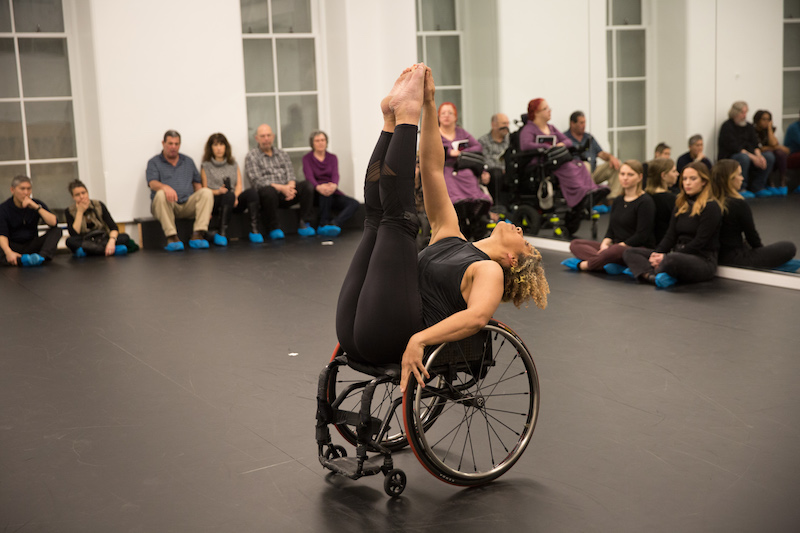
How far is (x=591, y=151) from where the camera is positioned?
7234 millimetres

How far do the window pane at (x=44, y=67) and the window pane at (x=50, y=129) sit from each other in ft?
0.43

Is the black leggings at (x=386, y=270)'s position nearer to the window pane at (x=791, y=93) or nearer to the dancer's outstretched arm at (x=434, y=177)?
the dancer's outstretched arm at (x=434, y=177)

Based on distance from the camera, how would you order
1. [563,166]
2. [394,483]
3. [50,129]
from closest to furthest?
[394,483]
[563,166]
[50,129]

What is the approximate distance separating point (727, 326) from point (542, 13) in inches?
162

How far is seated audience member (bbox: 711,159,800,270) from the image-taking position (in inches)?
207

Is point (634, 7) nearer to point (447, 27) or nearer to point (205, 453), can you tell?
point (447, 27)

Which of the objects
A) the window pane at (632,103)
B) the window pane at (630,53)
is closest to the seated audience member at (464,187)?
the window pane at (632,103)

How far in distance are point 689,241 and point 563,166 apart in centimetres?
221

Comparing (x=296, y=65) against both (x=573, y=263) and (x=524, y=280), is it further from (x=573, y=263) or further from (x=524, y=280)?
(x=524, y=280)

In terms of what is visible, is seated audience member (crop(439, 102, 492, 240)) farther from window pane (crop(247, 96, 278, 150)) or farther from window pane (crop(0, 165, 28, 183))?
window pane (crop(0, 165, 28, 183))

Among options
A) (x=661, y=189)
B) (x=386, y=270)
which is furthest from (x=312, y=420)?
(x=661, y=189)

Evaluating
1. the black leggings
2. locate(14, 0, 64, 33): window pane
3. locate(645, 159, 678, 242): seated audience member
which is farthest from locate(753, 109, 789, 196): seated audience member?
locate(14, 0, 64, 33): window pane

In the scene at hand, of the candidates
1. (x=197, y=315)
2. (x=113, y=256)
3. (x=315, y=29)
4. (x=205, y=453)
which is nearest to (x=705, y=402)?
(x=205, y=453)

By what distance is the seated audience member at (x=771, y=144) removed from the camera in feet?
18.1
